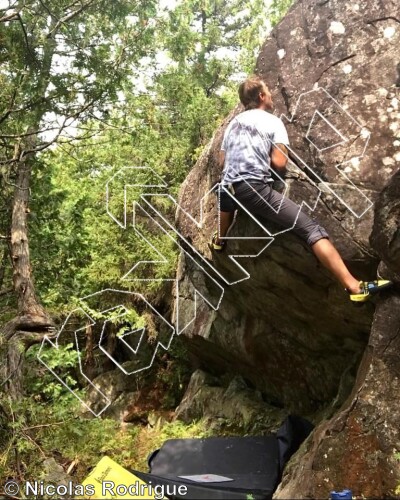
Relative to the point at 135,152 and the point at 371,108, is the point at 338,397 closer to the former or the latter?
the point at 371,108

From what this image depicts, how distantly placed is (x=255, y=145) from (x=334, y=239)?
1.22m

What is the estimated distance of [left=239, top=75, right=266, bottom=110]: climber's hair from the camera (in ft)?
17.3

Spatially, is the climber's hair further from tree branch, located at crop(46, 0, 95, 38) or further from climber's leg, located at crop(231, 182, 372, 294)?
tree branch, located at crop(46, 0, 95, 38)

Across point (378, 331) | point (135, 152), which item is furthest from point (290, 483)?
point (135, 152)

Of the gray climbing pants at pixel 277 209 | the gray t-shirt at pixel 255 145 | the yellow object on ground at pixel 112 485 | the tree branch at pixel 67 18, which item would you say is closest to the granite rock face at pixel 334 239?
the gray climbing pants at pixel 277 209

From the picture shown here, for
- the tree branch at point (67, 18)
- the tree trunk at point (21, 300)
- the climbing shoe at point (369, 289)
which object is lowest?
the climbing shoe at point (369, 289)

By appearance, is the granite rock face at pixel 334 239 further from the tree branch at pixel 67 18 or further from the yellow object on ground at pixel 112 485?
the tree branch at pixel 67 18

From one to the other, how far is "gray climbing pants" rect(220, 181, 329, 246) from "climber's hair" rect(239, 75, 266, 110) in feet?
2.96

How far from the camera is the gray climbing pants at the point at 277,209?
484cm

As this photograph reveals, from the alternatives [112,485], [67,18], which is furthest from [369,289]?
[67,18]

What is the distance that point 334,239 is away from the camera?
5.00 m

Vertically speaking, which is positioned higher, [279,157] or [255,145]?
[255,145]

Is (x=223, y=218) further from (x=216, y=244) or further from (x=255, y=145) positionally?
(x=255, y=145)

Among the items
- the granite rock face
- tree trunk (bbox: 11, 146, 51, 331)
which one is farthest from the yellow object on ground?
tree trunk (bbox: 11, 146, 51, 331)
